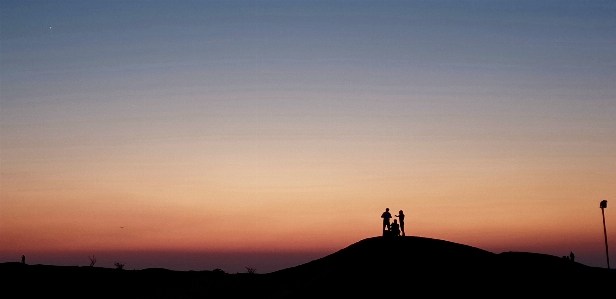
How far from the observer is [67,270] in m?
62.8

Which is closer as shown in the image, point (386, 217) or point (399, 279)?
point (399, 279)

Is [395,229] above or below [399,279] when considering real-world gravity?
above

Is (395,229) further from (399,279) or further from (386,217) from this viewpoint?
(399,279)

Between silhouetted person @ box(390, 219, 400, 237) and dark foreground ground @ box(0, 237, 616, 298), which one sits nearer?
dark foreground ground @ box(0, 237, 616, 298)

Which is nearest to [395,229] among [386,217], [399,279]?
[386,217]

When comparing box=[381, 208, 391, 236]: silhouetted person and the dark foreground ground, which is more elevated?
box=[381, 208, 391, 236]: silhouetted person

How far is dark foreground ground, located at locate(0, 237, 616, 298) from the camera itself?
124ft

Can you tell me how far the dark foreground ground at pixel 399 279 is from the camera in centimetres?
3785

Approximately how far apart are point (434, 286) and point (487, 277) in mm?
4423

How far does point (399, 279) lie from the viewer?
126 ft

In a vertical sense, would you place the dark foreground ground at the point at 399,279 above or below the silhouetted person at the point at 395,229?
below

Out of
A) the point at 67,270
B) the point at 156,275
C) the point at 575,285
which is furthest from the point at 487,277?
the point at 67,270

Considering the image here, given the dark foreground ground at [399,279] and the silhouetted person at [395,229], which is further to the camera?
the silhouetted person at [395,229]

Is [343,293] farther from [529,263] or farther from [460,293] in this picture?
[529,263]
